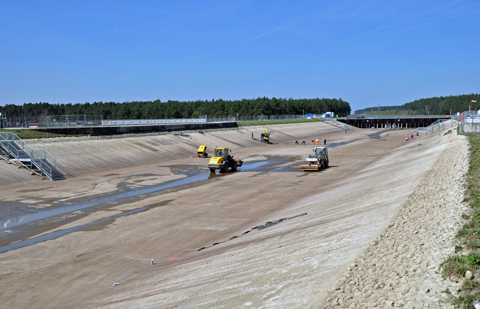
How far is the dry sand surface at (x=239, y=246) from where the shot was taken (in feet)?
31.2

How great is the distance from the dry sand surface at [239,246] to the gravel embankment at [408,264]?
0.04 meters

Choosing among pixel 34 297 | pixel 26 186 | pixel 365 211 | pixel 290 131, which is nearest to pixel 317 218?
pixel 365 211

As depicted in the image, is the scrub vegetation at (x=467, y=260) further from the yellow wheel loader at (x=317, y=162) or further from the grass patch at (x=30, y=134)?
the grass patch at (x=30, y=134)

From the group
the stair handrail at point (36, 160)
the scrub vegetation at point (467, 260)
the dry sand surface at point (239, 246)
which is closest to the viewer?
the scrub vegetation at point (467, 260)

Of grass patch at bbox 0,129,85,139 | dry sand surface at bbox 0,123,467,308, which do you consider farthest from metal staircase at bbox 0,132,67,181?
grass patch at bbox 0,129,85,139

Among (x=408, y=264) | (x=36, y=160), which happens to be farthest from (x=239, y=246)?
(x=36, y=160)

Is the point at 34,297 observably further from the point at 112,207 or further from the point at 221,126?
the point at 221,126

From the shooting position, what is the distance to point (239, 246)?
15.1 meters

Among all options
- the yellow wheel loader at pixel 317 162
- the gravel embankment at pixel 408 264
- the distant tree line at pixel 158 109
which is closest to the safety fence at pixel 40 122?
the yellow wheel loader at pixel 317 162

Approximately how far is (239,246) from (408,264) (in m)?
7.00

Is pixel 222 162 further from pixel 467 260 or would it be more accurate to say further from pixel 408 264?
pixel 467 260

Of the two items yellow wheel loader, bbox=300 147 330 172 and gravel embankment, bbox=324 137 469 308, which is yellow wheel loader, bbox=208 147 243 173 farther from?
gravel embankment, bbox=324 137 469 308

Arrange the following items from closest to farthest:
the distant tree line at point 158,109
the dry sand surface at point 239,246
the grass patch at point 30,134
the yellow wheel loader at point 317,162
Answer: the dry sand surface at point 239,246, the yellow wheel loader at point 317,162, the grass patch at point 30,134, the distant tree line at point 158,109

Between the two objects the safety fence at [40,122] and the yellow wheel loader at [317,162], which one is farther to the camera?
the safety fence at [40,122]
